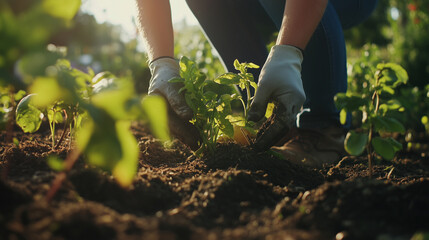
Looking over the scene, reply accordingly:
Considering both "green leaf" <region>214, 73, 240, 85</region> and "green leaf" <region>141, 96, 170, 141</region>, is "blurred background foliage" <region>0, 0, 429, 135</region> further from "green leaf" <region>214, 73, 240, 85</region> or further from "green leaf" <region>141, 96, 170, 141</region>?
"green leaf" <region>214, 73, 240, 85</region>

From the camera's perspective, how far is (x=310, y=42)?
253 centimetres

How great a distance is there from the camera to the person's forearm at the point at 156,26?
6.49 feet

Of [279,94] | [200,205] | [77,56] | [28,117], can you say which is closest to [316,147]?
[279,94]

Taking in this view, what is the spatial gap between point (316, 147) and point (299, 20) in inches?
39.7

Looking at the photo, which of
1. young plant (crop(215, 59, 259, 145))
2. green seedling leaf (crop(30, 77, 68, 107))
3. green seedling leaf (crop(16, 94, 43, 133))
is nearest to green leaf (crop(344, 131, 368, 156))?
young plant (crop(215, 59, 259, 145))

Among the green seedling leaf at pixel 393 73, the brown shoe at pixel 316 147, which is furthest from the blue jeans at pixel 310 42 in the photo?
the green seedling leaf at pixel 393 73

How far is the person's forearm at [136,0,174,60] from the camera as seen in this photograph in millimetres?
1979

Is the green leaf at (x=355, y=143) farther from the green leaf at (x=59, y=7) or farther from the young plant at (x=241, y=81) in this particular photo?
the green leaf at (x=59, y=7)

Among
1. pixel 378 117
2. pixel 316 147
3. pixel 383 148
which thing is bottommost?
pixel 316 147

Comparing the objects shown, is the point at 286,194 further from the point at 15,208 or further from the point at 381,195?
the point at 15,208

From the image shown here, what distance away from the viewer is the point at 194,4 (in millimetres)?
2588

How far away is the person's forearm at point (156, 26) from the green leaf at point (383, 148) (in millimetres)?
1193

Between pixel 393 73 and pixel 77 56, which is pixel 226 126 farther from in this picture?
pixel 77 56

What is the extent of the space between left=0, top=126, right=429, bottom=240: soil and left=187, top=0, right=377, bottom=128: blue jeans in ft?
3.26
